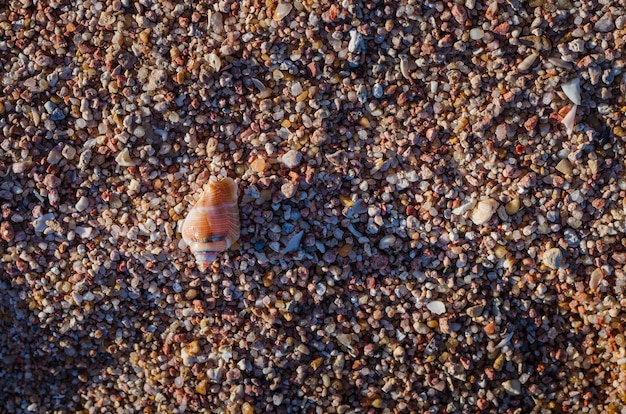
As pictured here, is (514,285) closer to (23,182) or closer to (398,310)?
(398,310)

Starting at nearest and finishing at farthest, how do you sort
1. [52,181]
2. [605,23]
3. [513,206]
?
[605,23] → [513,206] → [52,181]

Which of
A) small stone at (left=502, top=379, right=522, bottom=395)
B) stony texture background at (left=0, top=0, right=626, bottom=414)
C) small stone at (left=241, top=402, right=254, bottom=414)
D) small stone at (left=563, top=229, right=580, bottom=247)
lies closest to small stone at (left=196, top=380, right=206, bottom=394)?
stony texture background at (left=0, top=0, right=626, bottom=414)

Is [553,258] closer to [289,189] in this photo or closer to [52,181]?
[289,189]

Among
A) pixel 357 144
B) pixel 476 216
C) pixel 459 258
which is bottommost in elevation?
pixel 459 258

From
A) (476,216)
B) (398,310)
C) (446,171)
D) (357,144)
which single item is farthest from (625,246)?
(357,144)

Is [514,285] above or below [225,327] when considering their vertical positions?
above

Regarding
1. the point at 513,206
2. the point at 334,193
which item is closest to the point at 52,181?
the point at 334,193
